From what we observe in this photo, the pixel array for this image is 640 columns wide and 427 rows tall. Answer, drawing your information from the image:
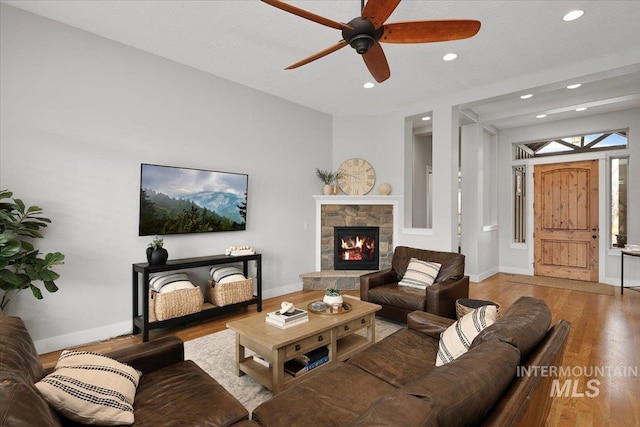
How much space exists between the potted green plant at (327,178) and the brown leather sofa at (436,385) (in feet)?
11.4

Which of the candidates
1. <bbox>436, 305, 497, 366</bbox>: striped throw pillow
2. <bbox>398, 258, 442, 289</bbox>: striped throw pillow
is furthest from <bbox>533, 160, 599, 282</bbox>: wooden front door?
<bbox>436, 305, 497, 366</bbox>: striped throw pillow

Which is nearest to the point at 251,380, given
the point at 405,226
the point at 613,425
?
the point at 613,425

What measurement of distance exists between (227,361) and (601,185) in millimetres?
6751

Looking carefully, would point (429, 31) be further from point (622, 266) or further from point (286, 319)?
point (622, 266)

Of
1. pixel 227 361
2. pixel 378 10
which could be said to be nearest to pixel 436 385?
pixel 378 10

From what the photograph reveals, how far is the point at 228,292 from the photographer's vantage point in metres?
3.89

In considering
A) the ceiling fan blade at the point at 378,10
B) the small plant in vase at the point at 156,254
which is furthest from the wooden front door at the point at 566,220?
the small plant in vase at the point at 156,254

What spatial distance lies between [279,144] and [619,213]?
600 centimetres

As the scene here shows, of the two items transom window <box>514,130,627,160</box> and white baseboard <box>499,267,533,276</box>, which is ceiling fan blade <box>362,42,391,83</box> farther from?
white baseboard <box>499,267,533,276</box>

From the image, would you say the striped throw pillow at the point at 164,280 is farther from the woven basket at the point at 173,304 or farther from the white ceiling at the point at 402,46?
the white ceiling at the point at 402,46

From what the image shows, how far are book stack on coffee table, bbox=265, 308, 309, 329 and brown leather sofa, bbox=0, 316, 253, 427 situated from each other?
28.7 inches

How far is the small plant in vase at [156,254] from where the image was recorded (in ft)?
11.1

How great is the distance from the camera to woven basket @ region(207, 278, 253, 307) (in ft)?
12.6

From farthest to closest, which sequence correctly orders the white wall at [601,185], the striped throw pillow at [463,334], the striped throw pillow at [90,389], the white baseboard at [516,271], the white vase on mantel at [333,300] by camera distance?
the white baseboard at [516,271] < the white wall at [601,185] < the white vase on mantel at [333,300] < the striped throw pillow at [463,334] < the striped throw pillow at [90,389]
